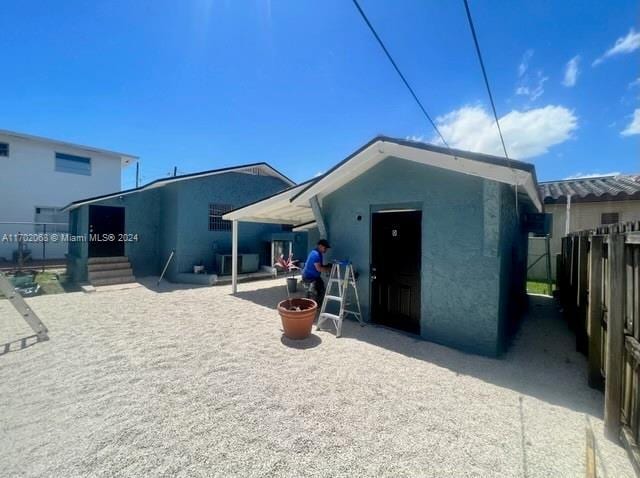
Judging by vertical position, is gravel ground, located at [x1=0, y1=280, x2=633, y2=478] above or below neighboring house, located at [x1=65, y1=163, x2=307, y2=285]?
below

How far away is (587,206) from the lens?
36.4 feet

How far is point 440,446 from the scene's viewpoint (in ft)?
8.44

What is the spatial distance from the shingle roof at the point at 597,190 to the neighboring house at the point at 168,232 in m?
11.2

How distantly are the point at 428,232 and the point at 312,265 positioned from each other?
111 inches

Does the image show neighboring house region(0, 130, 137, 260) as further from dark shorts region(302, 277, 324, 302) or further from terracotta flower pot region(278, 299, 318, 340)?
terracotta flower pot region(278, 299, 318, 340)

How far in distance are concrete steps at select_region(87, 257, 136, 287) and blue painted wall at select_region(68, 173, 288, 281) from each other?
0.44 meters

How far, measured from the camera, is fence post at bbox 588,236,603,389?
3567 millimetres

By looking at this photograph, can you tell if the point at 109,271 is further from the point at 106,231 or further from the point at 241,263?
the point at 241,263

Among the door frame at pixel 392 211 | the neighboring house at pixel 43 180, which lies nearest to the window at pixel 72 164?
the neighboring house at pixel 43 180

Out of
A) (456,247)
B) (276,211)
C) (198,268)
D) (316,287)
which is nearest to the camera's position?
(456,247)

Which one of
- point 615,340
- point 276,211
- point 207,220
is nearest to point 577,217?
point 615,340

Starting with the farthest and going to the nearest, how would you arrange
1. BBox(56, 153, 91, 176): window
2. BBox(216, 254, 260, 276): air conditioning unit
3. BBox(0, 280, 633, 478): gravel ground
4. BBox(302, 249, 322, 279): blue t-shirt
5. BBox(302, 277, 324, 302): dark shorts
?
BBox(56, 153, 91, 176): window → BBox(216, 254, 260, 276): air conditioning unit → BBox(302, 277, 324, 302): dark shorts → BBox(302, 249, 322, 279): blue t-shirt → BBox(0, 280, 633, 478): gravel ground

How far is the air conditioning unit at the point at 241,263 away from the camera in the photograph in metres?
11.7

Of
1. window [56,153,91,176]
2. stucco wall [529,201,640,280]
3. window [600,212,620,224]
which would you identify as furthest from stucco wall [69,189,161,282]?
window [600,212,620,224]
